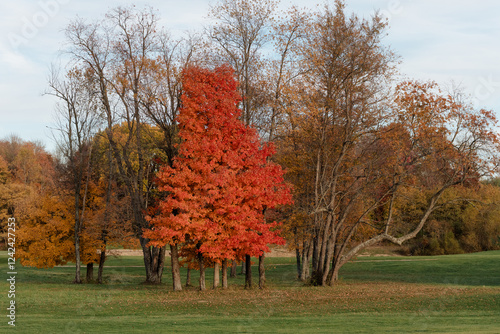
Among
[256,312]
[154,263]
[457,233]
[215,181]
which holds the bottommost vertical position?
[256,312]

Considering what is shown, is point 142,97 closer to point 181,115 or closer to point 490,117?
point 181,115

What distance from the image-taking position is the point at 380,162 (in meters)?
27.7

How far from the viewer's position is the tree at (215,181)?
22188mm

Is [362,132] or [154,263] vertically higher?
[362,132]

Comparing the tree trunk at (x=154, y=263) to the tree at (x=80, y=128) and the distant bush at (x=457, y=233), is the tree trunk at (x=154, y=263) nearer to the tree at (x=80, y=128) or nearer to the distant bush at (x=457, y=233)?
the tree at (x=80, y=128)

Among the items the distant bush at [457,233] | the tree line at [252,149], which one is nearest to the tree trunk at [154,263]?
the tree line at [252,149]

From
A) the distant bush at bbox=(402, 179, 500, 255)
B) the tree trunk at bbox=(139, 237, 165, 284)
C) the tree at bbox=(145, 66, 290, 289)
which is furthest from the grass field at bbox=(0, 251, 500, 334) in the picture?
the distant bush at bbox=(402, 179, 500, 255)

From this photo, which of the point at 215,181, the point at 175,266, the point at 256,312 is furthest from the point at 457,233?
the point at 256,312

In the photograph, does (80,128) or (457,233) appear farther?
(457,233)

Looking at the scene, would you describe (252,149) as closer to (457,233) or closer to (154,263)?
(154,263)

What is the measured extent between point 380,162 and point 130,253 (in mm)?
43491

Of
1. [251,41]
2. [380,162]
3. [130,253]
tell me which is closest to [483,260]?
[380,162]

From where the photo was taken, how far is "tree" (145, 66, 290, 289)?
22.2m

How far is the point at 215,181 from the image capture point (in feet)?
72.0
